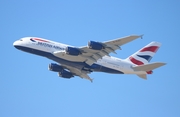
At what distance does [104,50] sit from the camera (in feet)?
148

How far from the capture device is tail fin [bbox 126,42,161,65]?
51950mm

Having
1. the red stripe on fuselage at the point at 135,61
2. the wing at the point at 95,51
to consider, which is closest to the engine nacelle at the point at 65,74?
the wing at the point at 95,51

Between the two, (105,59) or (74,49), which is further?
(105,59)

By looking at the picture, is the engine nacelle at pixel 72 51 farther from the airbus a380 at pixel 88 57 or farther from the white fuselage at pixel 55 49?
the white fuselage at pixel 55 49

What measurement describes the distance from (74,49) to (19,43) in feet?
24.3

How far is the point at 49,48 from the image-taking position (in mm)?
47406

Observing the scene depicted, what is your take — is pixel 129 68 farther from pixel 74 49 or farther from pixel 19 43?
pixel 19 43

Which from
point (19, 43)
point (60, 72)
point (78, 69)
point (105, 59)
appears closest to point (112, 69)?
point (105, 59)

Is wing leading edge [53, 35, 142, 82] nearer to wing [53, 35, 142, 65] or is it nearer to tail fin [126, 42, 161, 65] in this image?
wing [53, 35, 142, 65]

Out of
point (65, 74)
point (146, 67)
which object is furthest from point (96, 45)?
point (65, 74)

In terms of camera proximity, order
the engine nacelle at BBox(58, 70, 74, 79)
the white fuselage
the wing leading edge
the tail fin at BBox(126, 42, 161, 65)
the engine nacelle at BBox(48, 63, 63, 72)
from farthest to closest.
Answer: the engine nacelle at BBox(58, 70, 74, 79), the engine nacelle at BBox(48, 63, 63, 72), the tail fin at BBox(126, 42, 161, 65), the white fuselage, the wing leading edge

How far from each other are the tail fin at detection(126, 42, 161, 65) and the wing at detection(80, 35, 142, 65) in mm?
6643

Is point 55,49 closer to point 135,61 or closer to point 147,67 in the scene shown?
point 135,61

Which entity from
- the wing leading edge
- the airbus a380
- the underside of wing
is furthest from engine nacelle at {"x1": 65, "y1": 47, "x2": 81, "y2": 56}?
the underside of wing
